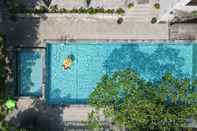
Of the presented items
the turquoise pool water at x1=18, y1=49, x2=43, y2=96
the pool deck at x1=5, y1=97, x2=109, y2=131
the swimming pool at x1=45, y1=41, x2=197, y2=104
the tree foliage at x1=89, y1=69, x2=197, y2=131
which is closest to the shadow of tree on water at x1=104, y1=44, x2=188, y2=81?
the swimming pool at x1=45, y1=41, x2=197, y2=104

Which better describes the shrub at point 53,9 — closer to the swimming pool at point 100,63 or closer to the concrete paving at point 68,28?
the concrete paving at point 68,28

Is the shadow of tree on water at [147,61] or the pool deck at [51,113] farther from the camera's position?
the shadow of tree on water at [147,61]

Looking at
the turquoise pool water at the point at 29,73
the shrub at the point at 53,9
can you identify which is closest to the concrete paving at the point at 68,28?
the shrub at the point at 53,9

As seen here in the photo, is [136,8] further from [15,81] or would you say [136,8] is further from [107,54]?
[15,81]

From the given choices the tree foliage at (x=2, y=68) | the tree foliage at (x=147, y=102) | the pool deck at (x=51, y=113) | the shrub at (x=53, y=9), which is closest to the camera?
the tree foliage at (x=147, y=102)

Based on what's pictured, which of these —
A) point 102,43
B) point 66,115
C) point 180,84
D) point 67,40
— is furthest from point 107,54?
point 180,84

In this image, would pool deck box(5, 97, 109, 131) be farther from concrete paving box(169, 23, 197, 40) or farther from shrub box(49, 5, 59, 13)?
concrete paving box(169, 23, 197, 40)

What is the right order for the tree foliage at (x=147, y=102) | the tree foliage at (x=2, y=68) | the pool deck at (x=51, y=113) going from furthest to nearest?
the pool deck at (x=51, y=113)
the tree foliage at (x=2, y=68)
the tree foliage at (x=147, y=102)
